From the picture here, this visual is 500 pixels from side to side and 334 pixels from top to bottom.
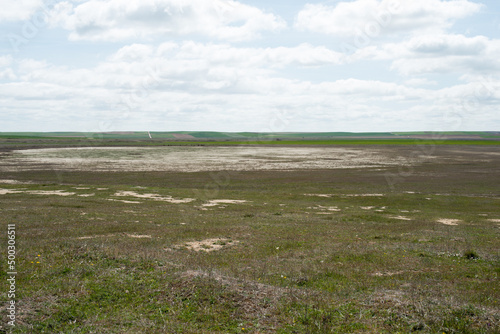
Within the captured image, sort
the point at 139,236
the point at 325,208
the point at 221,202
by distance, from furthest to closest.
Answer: the point at 221,202
the point at 325,208
the point at 139,236

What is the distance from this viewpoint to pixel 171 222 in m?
28.3

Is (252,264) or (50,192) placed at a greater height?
(252,264)

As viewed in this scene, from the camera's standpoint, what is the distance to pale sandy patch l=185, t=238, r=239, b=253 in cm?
2080

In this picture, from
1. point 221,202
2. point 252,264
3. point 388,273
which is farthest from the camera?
point 221,202

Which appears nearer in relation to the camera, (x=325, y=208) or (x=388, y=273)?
(x=388, y=273)

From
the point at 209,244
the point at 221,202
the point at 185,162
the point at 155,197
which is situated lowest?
the point at 221,202

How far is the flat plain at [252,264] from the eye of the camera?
1148cm

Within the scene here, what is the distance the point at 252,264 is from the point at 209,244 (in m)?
4.80

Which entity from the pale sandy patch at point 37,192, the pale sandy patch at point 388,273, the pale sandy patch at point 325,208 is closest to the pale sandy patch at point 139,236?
the pale sandy patch at point 388,273

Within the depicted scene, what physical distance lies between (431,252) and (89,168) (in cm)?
6954

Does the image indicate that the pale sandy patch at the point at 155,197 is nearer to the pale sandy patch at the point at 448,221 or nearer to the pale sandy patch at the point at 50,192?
the pale sandy patch at the point at 50,192

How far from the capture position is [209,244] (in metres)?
21.8

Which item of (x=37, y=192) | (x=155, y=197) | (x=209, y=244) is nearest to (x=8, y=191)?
(x=37, y=192)

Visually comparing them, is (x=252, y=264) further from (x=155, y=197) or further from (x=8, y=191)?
(x=8, y=191)
